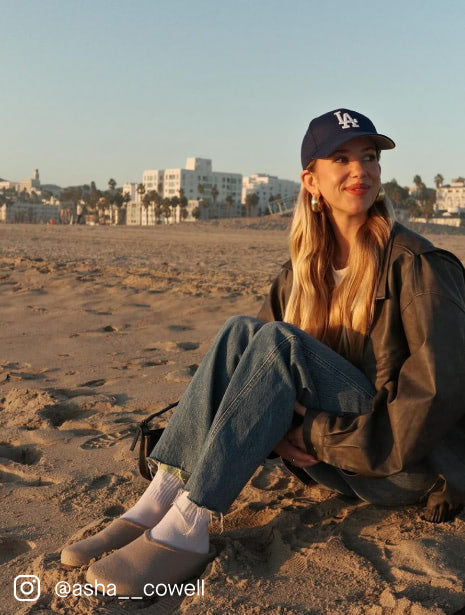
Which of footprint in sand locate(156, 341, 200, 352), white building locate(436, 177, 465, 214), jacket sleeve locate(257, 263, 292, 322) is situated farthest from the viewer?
white building locate(436, 177, 465, 214)

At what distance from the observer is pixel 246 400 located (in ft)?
7.22

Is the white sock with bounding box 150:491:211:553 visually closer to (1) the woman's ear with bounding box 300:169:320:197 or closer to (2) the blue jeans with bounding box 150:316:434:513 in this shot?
(2) the blue jeans with bounding box 150:316:434:513

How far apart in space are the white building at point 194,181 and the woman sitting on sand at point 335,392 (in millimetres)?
139842

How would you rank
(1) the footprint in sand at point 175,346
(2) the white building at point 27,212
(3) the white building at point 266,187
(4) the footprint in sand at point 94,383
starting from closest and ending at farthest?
1. (4) the footprint in sand at point 94,383
2. (1) the footprint in sand at point 175,346
3. (2) the white building at point 27,212
4. (3) the white building at point 266,187

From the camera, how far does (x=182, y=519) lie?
219 cm

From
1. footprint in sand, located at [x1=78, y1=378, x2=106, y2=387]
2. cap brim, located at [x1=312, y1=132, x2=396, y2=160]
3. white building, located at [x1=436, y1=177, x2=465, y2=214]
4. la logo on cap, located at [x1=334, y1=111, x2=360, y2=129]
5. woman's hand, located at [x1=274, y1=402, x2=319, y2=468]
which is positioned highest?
white building, located at [x1=436, y1=177, x2=465, y2=214]

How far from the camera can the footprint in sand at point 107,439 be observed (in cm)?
324

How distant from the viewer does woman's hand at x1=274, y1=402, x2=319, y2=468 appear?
2.32m

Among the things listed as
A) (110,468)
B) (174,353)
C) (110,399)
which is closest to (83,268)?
(174,353)

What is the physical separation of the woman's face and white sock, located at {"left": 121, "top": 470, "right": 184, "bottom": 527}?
1.14 m

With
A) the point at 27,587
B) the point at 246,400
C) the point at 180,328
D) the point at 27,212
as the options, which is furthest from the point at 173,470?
the point at 27,212

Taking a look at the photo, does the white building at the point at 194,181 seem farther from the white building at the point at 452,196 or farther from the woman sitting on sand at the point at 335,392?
the woman sitting on sand at the point at 335,392

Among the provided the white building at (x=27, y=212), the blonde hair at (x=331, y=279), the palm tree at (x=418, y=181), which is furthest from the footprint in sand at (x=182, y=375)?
the palm tree at (x=418, y=181)

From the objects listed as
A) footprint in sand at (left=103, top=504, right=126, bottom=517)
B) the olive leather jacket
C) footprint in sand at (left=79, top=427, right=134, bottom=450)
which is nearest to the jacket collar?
the olive leather jacket
